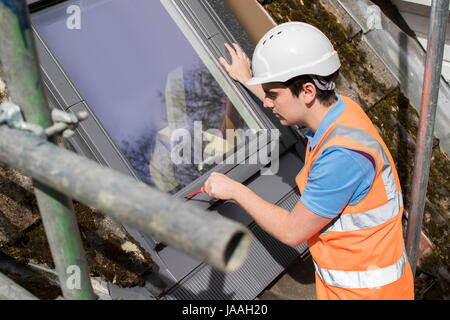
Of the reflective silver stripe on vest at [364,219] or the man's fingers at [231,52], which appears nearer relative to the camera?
the reflective silver stripe on vest at [364,219]

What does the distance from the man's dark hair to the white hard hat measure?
0.10ft

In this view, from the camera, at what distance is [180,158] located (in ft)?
8.44

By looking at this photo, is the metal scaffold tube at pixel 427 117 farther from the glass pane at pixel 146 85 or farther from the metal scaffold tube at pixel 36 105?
the metal scaffold tube at pixel 36 105

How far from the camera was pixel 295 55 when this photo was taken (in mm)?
2002

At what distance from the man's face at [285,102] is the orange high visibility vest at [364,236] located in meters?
0.17

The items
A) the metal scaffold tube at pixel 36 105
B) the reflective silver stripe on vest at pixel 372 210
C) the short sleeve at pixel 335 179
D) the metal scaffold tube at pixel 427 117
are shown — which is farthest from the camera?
the metal scaffold tube at pixel 427 117

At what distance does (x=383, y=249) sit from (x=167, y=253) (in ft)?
3.25

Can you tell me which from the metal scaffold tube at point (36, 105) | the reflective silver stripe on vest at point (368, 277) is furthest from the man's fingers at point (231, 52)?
the metal scaffold tube at point (36, 105)

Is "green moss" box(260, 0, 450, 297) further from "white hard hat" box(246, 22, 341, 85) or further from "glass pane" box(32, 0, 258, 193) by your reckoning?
"white hard hat" box(246, 22, 341, 85)

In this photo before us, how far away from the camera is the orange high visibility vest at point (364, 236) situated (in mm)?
1972

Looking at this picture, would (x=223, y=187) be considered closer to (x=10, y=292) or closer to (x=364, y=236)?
(x=364, y=236)

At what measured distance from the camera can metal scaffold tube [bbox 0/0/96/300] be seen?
113 centimetres

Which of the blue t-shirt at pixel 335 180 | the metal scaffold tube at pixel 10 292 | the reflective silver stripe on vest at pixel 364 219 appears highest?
the metal scaffold tube at pixel 10 292
